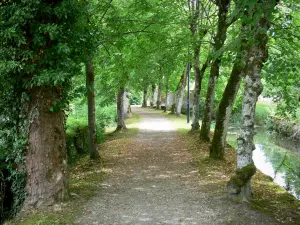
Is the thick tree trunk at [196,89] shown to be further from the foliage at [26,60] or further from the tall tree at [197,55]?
the foliage at [26,60]

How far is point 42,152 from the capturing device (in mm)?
7398

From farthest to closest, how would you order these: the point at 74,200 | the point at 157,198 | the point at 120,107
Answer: the point at 120,107, the point at 157,198, the point at 74,200

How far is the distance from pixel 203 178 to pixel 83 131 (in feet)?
23.0

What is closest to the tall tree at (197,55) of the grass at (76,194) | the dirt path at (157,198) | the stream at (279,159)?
the stream at (279,159)

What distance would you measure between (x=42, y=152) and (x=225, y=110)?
6664 millimetres

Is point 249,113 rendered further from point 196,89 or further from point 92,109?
point 196,89

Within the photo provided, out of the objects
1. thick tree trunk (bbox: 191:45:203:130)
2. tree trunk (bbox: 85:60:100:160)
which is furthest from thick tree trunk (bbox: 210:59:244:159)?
thick tree trunk (bbox: 191:45:203:130)

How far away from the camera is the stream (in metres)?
13.2

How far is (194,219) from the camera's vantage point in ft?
22.7

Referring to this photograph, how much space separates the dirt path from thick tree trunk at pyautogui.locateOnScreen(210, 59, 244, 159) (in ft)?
→ 4.07

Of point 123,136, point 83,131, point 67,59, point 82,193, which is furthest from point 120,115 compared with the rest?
point 67,59

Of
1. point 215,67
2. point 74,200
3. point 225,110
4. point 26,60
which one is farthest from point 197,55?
point 26,60

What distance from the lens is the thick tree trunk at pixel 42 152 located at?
736 cm

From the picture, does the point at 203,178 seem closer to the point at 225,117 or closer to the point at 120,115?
the point at 225,117
